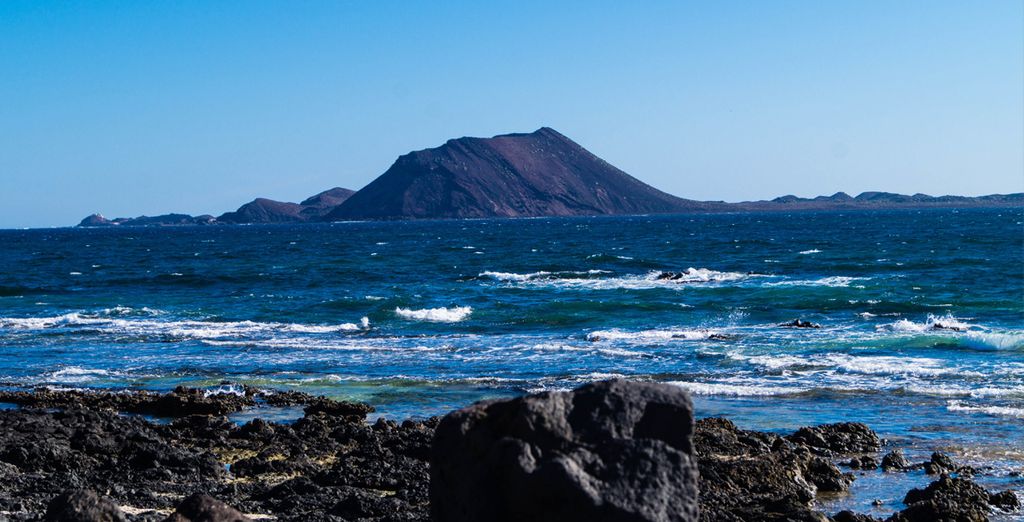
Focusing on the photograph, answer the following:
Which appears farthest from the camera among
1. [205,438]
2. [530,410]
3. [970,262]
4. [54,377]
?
[970,262]

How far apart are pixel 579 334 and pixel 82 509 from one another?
905 inches

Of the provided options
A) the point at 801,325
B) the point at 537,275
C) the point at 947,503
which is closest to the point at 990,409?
the point at 947,503

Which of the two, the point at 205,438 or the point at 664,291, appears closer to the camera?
the point at 205,438

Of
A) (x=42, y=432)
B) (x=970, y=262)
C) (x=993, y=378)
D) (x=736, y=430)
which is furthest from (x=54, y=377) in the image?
(x=970, y=262)

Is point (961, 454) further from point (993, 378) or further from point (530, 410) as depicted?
point (530, 410)

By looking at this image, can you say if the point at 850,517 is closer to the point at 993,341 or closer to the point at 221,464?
the point at 221,464

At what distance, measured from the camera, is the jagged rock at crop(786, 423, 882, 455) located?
13.7m

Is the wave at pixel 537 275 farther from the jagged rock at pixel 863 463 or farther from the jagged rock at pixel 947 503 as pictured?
the jagged rock at pixel 947 503

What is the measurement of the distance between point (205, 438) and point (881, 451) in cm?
855

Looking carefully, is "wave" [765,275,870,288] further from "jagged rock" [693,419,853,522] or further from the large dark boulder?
the large dark boulder

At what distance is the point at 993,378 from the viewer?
2020cm

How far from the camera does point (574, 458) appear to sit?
19.2ft

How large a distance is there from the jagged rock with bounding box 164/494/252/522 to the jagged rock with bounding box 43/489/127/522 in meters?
0.40

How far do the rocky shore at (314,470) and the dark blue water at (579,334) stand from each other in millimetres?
1903
